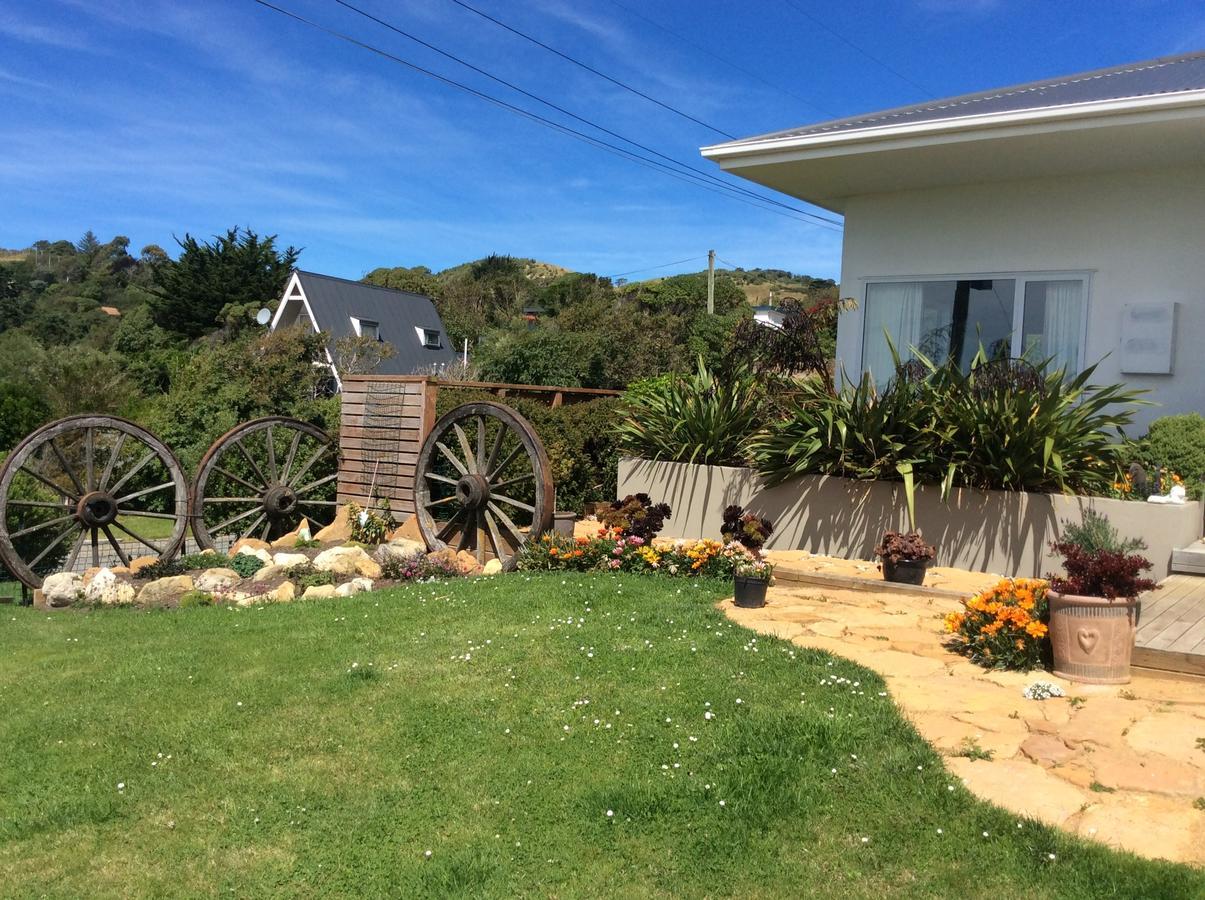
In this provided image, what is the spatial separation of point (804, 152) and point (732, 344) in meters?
1.97

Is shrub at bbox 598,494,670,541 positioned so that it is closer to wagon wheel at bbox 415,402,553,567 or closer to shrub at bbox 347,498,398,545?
wagon wheel at bbox 415,402,553,567

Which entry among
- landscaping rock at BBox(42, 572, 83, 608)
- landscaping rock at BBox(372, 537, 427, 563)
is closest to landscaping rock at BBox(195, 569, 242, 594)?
landscaping rock at BBox(42, 572, 83, 608)

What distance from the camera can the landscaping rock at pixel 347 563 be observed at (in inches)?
348

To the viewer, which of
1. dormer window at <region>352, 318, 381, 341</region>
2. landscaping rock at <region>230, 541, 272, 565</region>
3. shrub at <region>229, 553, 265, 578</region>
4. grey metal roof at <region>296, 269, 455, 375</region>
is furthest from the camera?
dormer window at <region>352, 318, 381, 341</region>

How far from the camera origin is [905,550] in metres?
6.50

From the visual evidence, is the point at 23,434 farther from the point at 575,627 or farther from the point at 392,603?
the point at 575,627

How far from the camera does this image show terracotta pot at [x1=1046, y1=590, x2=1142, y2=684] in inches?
172

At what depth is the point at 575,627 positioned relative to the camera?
18.3ft

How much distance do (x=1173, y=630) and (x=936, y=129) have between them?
469cm

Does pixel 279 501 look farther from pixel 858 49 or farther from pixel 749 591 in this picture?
pixel 858 49

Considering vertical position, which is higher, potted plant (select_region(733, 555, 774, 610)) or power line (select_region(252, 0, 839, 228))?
power line (select_region(252, 0, 839, 228))

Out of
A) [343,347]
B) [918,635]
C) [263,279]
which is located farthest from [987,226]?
[263,279]

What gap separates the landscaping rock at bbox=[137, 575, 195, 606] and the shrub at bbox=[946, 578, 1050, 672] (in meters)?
6.75

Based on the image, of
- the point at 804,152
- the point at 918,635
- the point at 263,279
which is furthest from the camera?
the point at 263,279
